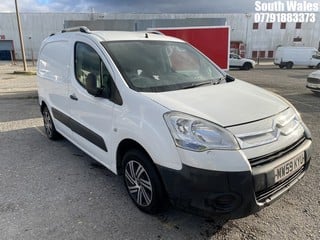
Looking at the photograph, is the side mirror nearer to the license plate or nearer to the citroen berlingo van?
the citroen berlingo van

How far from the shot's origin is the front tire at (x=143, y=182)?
2.73 metres

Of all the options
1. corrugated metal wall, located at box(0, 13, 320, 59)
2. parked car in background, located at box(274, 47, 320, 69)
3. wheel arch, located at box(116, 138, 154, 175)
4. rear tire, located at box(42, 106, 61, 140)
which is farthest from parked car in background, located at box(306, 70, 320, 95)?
corrugated metal wall, located at box(0, 13, 320, 59)

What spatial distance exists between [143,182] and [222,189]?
0.90 metres

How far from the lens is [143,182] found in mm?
2939

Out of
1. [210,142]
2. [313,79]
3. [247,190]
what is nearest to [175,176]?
[210,142]

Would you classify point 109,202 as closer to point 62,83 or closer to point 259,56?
point 62,83

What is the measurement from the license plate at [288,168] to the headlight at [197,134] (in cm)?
46

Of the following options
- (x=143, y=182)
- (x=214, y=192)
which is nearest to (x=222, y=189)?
(x=214, y=192)

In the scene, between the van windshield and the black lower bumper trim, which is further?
the van windshield

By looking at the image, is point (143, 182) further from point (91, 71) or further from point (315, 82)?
point (315, 82)

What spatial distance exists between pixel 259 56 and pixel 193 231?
51165 millimetres

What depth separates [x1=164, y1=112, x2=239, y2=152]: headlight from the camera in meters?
2.37

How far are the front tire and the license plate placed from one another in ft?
3.34

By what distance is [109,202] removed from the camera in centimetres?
330
